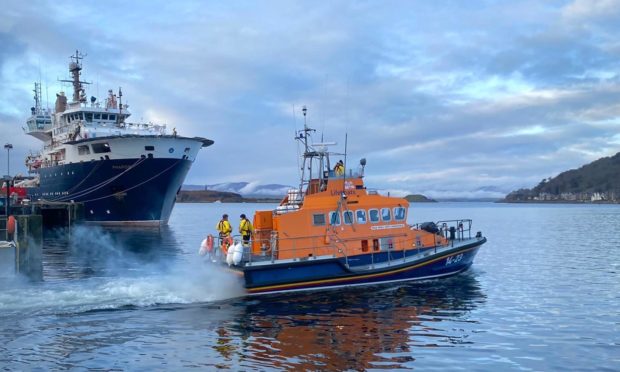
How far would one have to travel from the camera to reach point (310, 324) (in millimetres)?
13766

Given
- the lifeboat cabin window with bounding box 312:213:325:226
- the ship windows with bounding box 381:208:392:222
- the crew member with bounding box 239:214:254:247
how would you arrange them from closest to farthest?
the crew member with bounding box 239:214:254:247, the lifeboat cabin window with bounding box 312:213:325:226, the ship windows with bounding box 381:208:392:222

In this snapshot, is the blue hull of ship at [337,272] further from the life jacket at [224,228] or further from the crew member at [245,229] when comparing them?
the life jacket at [224,228]

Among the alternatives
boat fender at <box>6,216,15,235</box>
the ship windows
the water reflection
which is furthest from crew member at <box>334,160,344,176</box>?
boat fender at <box>6,216,15,235</box>

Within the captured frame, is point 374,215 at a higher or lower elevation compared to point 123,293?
higher

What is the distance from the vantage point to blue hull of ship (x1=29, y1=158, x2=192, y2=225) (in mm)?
46156

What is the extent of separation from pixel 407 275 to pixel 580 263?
40.5ft

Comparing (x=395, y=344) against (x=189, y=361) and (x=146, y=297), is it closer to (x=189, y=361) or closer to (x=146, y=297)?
(x=189, y=361)

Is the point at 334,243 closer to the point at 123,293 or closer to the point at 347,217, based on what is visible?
the point at 347,217

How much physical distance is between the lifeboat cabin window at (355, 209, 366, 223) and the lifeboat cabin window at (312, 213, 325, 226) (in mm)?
1127

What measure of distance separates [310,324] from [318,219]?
182 inches

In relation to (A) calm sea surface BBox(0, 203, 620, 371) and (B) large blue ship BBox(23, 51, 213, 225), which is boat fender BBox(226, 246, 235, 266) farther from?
(B) large blue ship BBox(23, 51, 213, 225)

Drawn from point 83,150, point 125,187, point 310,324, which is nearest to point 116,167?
point 125,187

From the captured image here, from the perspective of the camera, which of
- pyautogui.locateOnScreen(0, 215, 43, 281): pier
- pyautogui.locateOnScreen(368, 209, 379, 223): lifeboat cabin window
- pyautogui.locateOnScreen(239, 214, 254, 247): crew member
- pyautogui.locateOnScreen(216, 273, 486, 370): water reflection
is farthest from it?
pyautogui.locateOnScreen(0, 215, 43, 281): pier

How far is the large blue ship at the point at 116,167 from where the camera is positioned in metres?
46.1
